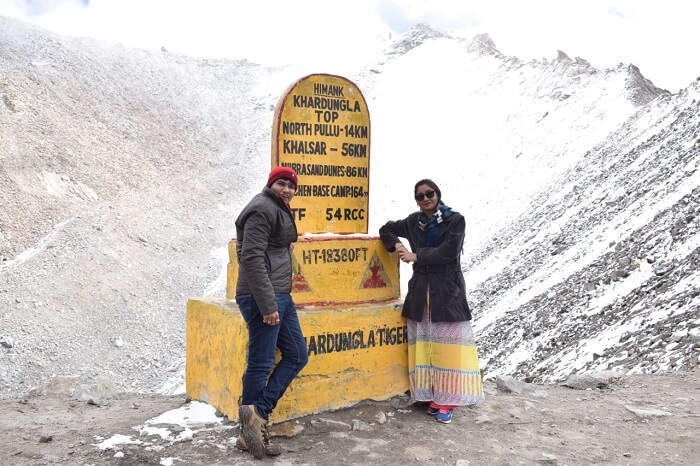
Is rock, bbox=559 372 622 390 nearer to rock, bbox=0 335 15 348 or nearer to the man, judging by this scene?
the man

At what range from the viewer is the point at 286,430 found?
4.68 m

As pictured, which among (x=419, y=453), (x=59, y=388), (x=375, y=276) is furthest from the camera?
(x=59, y=388)

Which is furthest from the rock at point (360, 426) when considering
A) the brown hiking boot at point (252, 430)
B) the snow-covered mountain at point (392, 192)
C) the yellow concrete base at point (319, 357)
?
the snow-covered mountain at point (392, 192)

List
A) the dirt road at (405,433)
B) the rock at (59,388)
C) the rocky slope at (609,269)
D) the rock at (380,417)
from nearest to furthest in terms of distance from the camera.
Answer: the dirt road at (405,433), the rock at (380,417), the rock at (59,388), the rocky slope at (609,269)

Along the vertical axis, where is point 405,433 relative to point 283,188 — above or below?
below

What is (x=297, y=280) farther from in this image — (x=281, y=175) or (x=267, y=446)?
(x=267, y=446)

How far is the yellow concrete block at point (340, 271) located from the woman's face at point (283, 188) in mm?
900

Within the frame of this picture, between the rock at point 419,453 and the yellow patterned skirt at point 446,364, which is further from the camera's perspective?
the yellow patterned skirt at point 446,364

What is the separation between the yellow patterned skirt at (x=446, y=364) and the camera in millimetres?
5113

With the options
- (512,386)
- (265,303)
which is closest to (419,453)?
(265,303)

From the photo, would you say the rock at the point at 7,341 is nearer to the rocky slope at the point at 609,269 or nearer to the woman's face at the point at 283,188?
the rocky slope at the point at 609,269

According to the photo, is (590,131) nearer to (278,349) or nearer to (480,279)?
(480,279)

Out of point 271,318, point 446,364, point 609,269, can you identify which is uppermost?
point 271,318

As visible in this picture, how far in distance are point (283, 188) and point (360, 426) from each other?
1.94m
